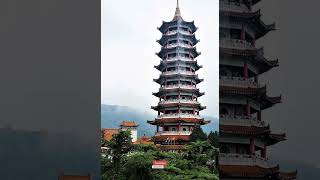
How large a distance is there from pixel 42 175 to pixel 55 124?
3.67 feet

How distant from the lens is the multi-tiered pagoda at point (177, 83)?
1761 cm

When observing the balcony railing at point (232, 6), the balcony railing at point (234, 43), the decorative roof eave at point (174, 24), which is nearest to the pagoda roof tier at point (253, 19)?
the balcony railing at point (232, 6)

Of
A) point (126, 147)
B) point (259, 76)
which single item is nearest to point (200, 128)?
point (126, 147)

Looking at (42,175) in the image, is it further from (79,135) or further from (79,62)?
(79,62)

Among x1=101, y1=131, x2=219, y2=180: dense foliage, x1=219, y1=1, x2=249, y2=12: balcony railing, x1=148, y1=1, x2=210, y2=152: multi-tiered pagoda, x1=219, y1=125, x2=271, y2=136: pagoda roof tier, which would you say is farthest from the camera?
x1=148, y1=1, x2=210, y2=152: multi-tiered pagoda

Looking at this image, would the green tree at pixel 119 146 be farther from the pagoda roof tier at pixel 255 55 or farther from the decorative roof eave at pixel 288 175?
the decorative roof eave at pixel 288 175

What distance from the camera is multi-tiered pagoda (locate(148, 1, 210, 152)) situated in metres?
17.6

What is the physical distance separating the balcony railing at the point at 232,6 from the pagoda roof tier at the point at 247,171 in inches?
130

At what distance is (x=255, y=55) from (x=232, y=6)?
115 centimetres

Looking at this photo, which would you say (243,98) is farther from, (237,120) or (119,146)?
(119,146)

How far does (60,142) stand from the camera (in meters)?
10.9

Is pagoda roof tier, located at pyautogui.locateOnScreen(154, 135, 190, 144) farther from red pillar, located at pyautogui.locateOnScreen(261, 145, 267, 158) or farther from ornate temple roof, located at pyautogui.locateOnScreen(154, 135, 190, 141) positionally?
red pillar, located at pyautogui.locateOnScreen(261, 145, 267, 158)

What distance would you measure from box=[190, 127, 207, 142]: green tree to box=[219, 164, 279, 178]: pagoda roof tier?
23.0ft

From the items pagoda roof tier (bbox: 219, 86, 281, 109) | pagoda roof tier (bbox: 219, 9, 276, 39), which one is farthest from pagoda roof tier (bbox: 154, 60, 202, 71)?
pagoda roof tier (bbox: 219, 86, 281, 109)
